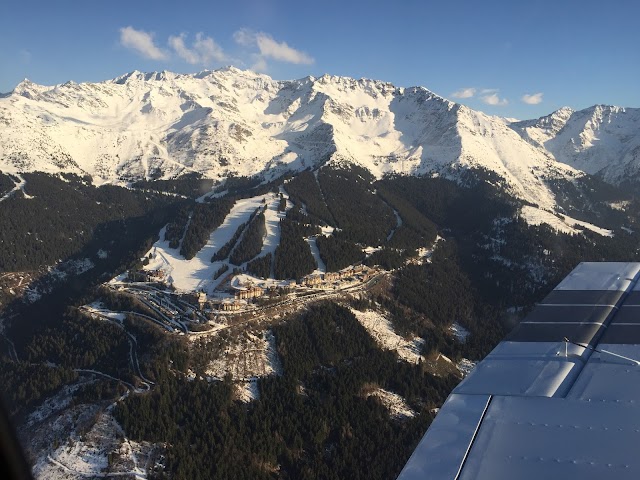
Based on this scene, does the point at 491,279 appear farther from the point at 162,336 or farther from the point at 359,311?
the point at 162,336

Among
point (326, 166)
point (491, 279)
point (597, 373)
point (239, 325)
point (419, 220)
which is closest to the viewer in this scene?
point (597, 373)

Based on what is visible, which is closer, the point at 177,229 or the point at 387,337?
the point at 387,337

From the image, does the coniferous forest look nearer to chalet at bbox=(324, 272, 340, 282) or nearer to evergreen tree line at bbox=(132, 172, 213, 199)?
chalet at bbox=(324, 272, 340, 282)

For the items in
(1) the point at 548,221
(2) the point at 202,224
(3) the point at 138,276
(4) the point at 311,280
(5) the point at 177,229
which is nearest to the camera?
(4) the point at 311,280

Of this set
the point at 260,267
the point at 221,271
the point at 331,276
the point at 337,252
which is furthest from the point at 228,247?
the point at 331,276

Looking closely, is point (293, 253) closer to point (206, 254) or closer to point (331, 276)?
point (331, 276)

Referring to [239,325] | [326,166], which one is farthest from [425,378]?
[326,166]

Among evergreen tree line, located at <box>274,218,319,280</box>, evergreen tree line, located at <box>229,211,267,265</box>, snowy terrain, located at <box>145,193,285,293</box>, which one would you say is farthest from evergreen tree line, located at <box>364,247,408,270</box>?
evergreen tree line, located at <box>229,211,267,265</box>

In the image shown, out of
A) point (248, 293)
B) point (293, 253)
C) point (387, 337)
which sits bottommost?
point (387, 337)
